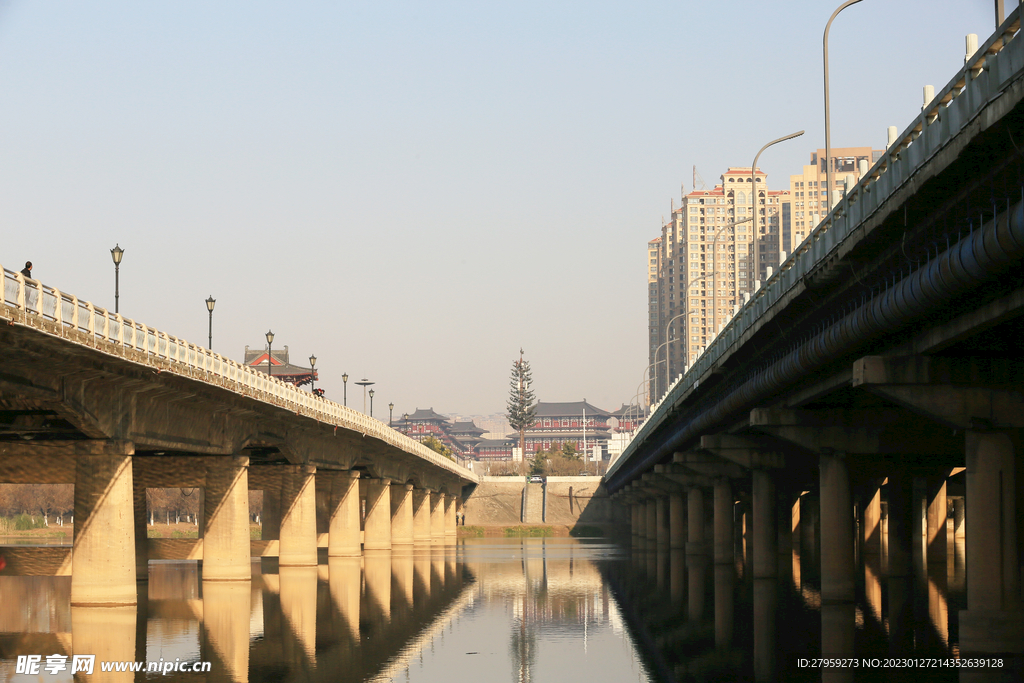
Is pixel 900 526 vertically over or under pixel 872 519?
over

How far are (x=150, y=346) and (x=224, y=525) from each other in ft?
51.2

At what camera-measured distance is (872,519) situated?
77.4 meters

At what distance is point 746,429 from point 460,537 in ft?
326

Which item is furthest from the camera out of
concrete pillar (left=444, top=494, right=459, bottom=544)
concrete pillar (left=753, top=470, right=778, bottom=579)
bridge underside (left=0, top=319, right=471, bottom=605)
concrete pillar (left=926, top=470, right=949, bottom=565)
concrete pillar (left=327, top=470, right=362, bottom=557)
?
concrete pillar (left=444, top=494, right=459, bottom=544)

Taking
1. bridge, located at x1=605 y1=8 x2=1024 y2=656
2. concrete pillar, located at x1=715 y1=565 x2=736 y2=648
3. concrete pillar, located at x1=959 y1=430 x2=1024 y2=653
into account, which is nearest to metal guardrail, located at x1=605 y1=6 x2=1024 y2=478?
bridge, located at x1=605 y1=8 x2=1024 y2=656

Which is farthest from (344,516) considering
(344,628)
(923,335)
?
(923,335)

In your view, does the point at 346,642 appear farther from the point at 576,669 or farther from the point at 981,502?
the point at 981,502

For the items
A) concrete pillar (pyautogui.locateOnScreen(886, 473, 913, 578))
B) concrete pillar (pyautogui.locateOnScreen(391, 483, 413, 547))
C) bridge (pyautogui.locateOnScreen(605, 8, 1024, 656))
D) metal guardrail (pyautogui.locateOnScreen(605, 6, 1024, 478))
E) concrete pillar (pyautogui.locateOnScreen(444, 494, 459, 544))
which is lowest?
concrete pillar (pyautogui.locateOnScreen(444, 494, 459, 544))

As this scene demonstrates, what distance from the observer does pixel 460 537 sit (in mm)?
151750

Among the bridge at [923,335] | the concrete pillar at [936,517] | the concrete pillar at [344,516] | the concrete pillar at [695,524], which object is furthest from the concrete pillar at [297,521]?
the concrete pillar at [936,517]

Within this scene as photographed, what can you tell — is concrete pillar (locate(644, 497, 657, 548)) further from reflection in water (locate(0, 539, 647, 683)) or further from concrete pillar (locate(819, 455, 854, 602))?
concrete pillar (locate(819, 455, 854, 602))

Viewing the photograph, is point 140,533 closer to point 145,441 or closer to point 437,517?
point 145,441

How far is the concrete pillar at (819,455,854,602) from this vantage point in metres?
41.7

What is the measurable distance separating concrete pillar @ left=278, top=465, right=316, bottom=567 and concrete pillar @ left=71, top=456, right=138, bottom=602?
A: 26502mm
